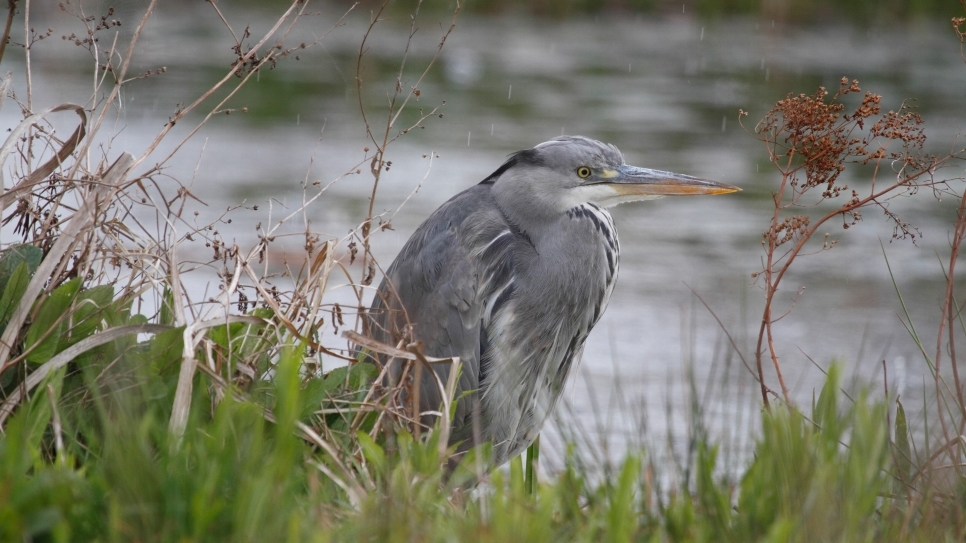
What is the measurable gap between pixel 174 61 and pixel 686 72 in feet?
23.0

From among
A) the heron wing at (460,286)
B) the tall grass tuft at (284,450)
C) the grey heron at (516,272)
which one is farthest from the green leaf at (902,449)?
the heron wing at (460,286)

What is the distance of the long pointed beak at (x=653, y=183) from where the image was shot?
3.49 metres

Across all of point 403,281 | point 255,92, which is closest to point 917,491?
point 403,281

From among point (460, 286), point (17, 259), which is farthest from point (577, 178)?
point (17, 259)

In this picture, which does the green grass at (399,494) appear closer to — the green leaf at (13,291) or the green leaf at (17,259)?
the green leaf at (13,291)

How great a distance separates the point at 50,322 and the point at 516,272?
1.51 metres

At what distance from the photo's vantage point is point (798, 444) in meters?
1.88

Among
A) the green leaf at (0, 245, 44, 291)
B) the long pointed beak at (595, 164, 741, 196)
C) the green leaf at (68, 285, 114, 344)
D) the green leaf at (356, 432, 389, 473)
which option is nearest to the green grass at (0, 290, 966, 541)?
the green leaf at (356, 432, 389, 473)

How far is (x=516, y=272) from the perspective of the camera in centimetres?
356

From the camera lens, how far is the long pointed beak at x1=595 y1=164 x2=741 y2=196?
3494 mm

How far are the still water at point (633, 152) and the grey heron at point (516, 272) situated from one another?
27 cm

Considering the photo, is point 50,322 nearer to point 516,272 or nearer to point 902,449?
point 516,272

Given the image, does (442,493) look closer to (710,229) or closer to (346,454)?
(346,454)

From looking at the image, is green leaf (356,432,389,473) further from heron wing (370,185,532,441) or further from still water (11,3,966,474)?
heron wing (370,185,532,441)
